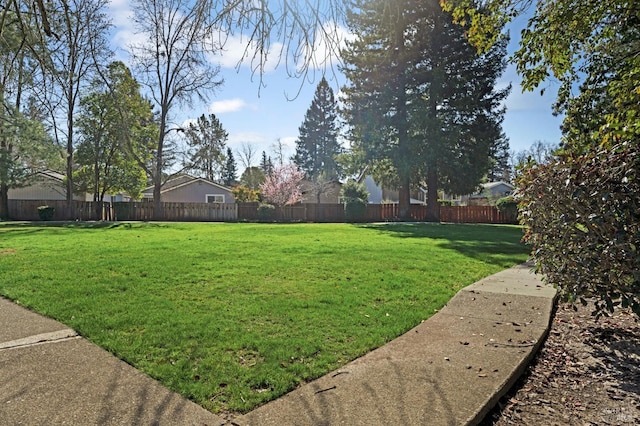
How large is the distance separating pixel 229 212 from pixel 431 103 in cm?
1559

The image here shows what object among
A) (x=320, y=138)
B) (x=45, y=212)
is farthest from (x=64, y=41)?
(x=320, y=138)

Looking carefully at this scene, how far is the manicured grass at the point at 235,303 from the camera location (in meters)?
2.93

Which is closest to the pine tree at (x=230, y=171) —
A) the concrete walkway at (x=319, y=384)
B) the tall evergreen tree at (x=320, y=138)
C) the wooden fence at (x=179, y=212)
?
the tall evergreen tree at (x=320, y=138)

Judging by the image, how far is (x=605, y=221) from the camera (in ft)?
10.5

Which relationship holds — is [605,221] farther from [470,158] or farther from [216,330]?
[470,158]

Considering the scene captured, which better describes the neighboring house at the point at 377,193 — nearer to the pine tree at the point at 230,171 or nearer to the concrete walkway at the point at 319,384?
the pine tree at the point at 230,171

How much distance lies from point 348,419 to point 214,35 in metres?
3.07

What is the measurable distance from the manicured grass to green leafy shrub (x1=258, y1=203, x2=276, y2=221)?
1858 centimetres

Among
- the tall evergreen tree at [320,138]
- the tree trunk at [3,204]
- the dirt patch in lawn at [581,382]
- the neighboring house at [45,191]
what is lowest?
the dirt patch in lawn at [581,382]

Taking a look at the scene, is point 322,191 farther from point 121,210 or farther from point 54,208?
point 54,208

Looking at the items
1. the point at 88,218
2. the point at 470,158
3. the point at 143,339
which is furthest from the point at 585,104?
the point at 88,218

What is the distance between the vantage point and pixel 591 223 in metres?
3.34

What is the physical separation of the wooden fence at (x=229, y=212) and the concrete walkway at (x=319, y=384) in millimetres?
23479

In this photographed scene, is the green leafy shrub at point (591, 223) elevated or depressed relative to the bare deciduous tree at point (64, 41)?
depressed
